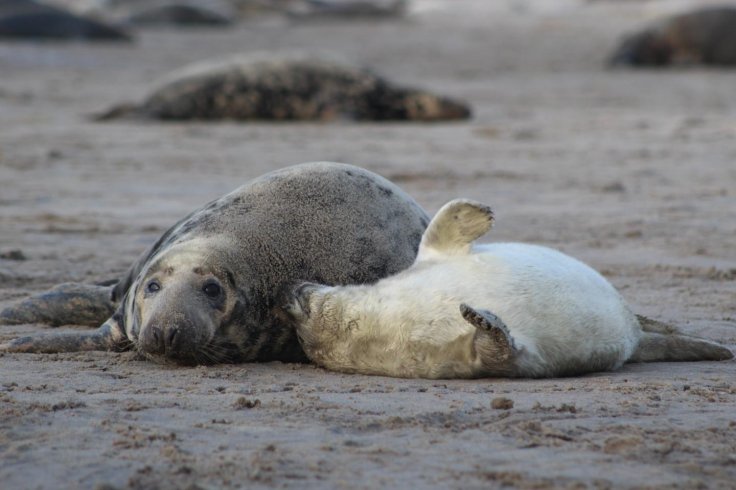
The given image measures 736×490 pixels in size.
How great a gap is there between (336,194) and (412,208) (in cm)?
32

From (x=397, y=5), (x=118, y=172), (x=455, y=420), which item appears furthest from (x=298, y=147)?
(x=397, y=5)

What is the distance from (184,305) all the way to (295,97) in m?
8.09

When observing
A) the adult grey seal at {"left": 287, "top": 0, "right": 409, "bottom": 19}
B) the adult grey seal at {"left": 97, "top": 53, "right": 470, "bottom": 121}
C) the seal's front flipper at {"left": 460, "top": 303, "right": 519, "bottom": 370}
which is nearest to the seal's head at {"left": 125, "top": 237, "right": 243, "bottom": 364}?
the seal's front flipper at {"left": 460, "top": 303, "right": 519, "bottom": 370}

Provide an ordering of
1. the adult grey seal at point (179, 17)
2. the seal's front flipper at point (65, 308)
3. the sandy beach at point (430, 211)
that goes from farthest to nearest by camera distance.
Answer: the adult grey seal at point (179, 17) < the seal's front flipper at point (65, 308) < the sandy beach at point (430, 211)

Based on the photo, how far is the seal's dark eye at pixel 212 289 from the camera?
426 centimetres

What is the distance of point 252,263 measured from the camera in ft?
14.3

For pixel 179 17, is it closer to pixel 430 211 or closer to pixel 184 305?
pixel 430 211

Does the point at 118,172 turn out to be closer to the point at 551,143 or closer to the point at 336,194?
the point at 551,143

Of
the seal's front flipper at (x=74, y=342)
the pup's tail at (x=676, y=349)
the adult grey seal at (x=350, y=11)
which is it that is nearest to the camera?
the pup's tail at (x=676, y=349)

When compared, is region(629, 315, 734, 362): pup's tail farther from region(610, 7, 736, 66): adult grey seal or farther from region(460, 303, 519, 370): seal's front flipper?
region(610, 7, 736, 66): adult grey seal

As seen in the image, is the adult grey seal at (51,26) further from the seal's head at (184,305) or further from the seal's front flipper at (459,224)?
the seal's front flipper at (459,224)

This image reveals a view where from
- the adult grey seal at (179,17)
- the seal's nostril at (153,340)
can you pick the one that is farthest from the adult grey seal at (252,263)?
the adult grey seal at (179,17)

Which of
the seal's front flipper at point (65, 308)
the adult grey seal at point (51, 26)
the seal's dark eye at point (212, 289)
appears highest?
the adult grey seal at point (51, 26)

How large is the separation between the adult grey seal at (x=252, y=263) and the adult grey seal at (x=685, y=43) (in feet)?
48.8
